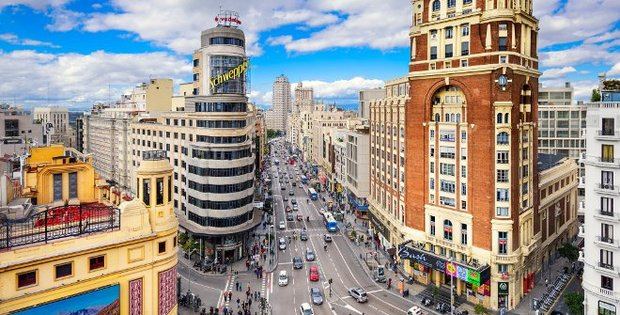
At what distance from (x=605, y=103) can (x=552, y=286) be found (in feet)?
100

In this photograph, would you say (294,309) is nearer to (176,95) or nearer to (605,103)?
(605,103)

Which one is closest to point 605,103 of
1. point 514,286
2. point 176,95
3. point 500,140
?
point 500,140

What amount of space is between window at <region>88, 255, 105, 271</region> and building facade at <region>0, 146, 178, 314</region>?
0.07m

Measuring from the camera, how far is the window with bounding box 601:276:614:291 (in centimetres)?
4580

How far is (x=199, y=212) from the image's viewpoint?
75312 mm

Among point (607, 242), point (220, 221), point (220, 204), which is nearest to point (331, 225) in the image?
point (220, 221)

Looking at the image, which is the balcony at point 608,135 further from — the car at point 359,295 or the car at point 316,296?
the car at point 316,296

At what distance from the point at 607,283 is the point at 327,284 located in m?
35.1

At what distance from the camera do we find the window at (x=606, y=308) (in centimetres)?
4544

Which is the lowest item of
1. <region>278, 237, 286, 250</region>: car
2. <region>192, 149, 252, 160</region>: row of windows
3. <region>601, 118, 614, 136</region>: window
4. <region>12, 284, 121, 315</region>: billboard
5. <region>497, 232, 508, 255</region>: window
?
<region>278, 237, 286, 250</region>: car

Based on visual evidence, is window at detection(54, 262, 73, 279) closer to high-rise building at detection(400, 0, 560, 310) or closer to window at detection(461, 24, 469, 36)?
high-rise building at detection(400, 0, 560, 310)

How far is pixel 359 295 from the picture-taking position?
6022 centimetres

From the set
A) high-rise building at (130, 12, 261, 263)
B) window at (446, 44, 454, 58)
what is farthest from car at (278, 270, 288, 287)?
window at (446, 44, 454, 58)

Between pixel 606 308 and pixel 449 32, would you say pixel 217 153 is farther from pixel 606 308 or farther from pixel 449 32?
pixel 606 308
